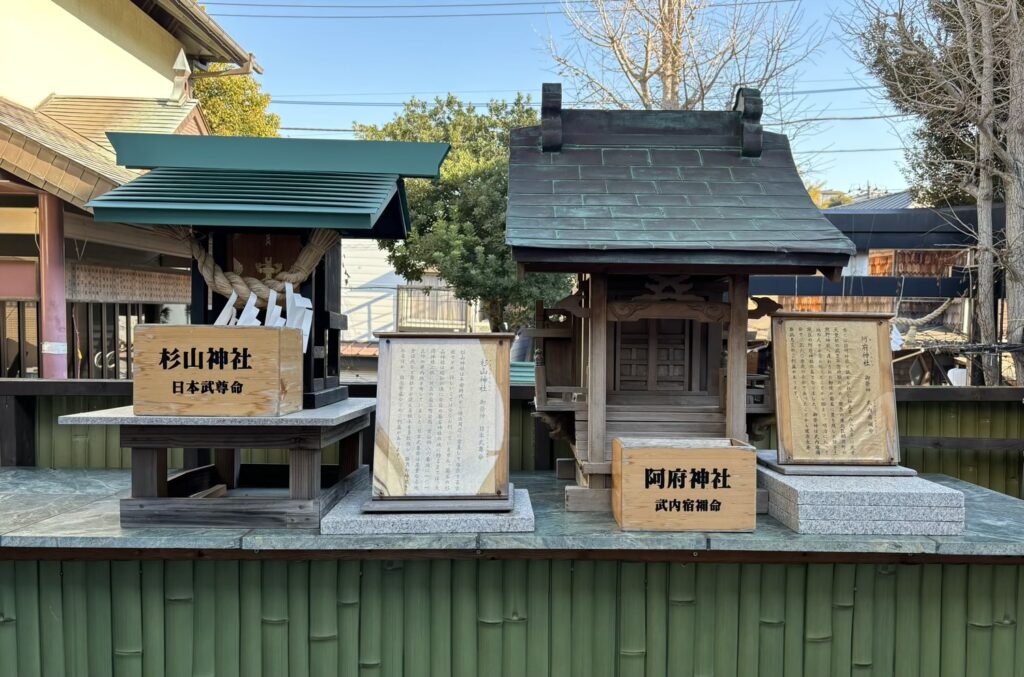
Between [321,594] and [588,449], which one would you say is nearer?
[321,594]

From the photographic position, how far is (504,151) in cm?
1703

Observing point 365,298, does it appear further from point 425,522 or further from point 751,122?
point 425,522

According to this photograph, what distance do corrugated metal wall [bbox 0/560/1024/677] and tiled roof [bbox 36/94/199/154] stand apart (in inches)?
325

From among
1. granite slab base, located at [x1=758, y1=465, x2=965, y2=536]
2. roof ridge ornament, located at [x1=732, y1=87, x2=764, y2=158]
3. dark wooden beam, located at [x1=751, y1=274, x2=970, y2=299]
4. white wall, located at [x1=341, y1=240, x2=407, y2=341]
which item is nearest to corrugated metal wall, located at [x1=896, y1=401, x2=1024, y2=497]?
granite slab base, located at [x1=758, y1=465, x2=965, y2=536]

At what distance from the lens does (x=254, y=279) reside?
3994 mm

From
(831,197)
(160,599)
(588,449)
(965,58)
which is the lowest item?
(160,599)

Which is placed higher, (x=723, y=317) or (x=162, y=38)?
(x=162, y=38)

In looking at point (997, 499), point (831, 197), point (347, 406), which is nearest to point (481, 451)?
point (347, 406)

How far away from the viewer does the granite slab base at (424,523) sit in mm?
3512

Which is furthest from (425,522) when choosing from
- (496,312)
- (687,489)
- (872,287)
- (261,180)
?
(872,287)

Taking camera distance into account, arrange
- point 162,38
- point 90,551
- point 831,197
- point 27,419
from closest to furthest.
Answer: point 90,551
point 27,419
point 162,38
point 831,197

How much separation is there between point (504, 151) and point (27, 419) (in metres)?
13.5

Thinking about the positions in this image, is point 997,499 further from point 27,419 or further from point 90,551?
point 27,419

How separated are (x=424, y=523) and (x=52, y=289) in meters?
7.78
